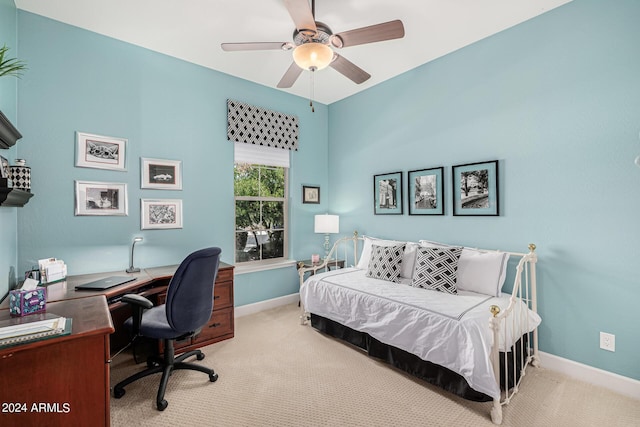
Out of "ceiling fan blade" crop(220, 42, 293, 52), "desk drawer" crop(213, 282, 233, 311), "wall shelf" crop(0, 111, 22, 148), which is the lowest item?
"desk drawer" crop(213, 282, 233, 311)

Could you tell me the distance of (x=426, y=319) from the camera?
2189mm

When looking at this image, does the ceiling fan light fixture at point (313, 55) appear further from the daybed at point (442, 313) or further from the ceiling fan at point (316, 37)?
the daybed at point (442, 313)

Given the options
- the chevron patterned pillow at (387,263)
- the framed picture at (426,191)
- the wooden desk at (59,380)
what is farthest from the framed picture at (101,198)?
the framed picture at (426,191)

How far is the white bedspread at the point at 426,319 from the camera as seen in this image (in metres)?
1.92

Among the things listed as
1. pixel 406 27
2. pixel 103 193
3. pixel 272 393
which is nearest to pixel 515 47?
pixel 406 27

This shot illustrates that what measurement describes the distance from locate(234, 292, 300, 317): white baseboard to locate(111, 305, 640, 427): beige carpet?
0.98 metres

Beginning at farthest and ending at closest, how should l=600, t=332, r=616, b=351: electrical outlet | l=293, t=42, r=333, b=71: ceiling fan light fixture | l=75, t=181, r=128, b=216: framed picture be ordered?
l=75, t=181, r=128, b=216: framed picture → l=600, t=332, r=616, b=351: electrical outlet → l=293, t=42, r=333, b=71: ceiling fan light fixture

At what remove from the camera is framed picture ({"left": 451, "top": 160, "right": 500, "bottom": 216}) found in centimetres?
281

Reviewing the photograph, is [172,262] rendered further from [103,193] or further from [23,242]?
[23,242]

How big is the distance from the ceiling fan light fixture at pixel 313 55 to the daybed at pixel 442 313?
1914mm

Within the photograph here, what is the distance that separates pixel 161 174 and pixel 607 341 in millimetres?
4204

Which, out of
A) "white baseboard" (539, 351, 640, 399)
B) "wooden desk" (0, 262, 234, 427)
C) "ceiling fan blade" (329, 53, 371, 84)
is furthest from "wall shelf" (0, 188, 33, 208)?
"white baseboard" (539, 351, 640, 399)

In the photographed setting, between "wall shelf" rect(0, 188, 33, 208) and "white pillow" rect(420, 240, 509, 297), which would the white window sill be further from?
"white pillow" rect(420, 240, 509, 297)

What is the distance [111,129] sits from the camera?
287 centimetres
